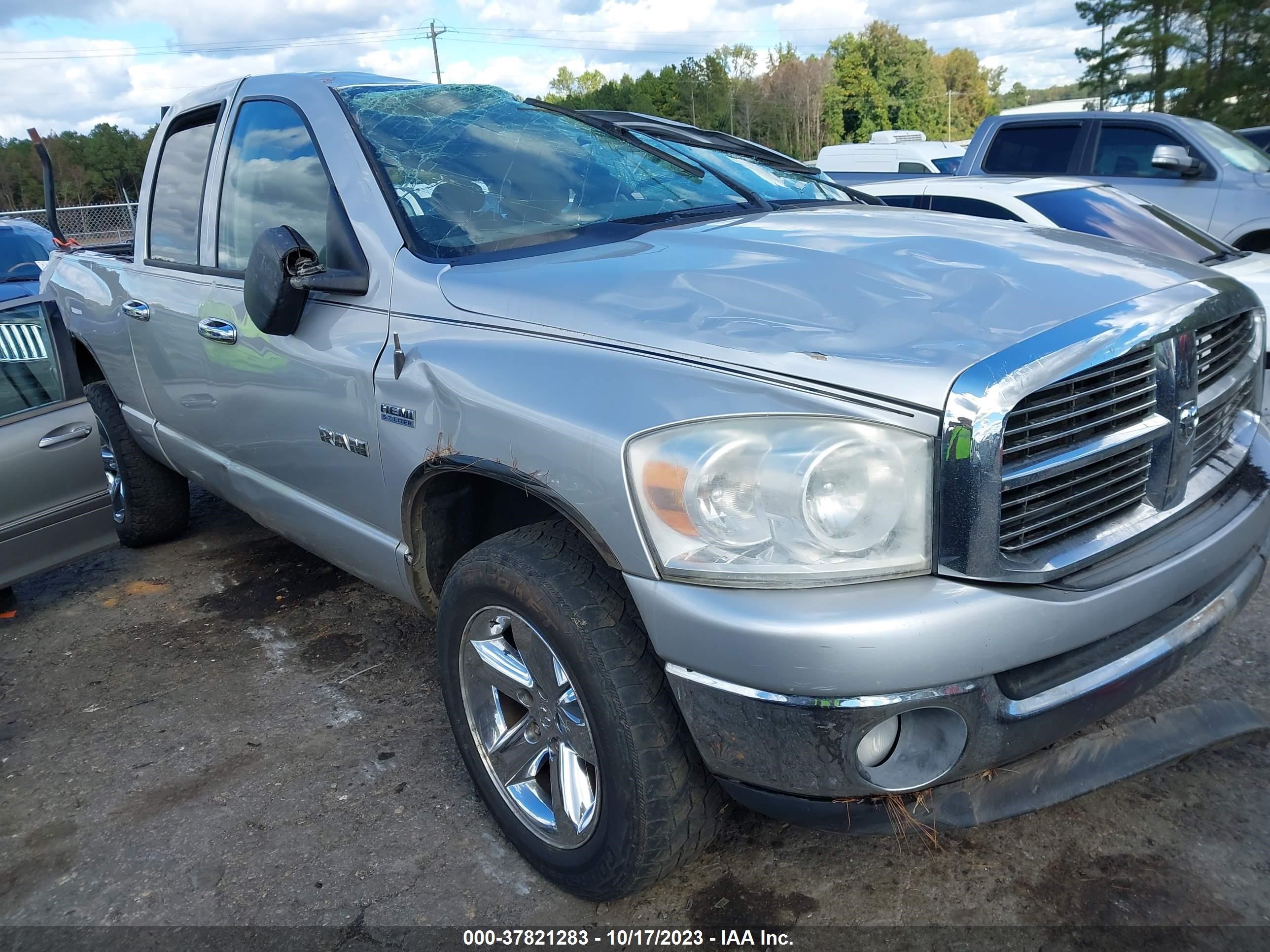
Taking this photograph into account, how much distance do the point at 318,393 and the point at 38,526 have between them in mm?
1865

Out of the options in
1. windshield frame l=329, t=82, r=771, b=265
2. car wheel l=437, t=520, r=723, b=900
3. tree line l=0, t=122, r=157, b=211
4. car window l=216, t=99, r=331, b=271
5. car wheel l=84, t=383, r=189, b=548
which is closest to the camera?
car wheel l=437, t=520, r=723, b=900

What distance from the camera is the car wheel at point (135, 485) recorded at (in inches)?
182

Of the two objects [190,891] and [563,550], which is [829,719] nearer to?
[563,550]

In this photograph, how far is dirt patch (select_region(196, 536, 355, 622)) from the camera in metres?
4.19

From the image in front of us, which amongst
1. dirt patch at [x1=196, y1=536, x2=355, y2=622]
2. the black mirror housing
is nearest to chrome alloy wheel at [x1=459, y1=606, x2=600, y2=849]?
the black mirror housing

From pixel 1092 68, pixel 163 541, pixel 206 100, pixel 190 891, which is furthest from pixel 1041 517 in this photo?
pixel 1092 68

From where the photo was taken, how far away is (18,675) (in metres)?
3.74

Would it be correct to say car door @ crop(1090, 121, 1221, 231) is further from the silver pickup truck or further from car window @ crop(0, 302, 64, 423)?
car window @ crop(0, 302, 64, 423)

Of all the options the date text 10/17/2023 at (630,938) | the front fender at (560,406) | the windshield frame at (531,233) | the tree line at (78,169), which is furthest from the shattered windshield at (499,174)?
the tree line at (78,169)

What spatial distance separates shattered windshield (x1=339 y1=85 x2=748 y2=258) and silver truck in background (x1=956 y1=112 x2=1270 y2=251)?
6.44 meters

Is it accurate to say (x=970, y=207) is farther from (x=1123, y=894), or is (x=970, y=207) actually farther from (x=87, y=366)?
(x=87, y=366)

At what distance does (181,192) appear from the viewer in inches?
154

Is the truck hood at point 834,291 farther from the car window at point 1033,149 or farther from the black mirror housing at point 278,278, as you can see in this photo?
the car window at point 1033,149

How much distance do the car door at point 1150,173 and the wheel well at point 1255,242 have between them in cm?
30
